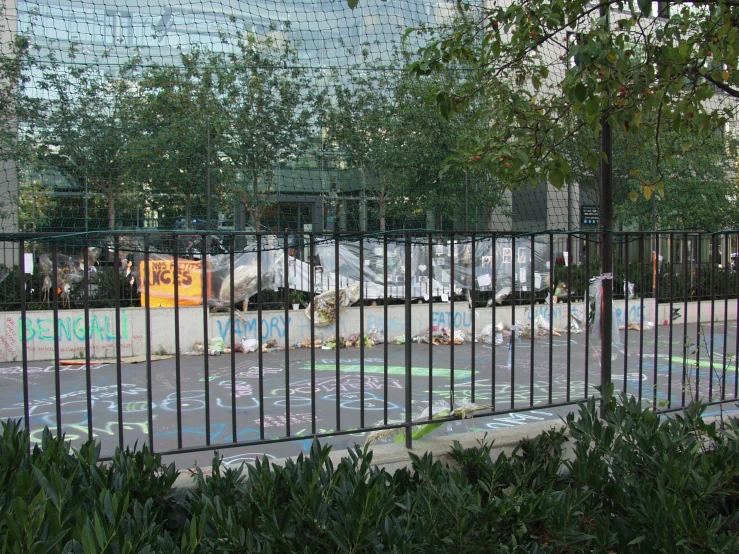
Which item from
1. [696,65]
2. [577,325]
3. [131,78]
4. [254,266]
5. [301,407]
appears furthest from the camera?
[577,325]

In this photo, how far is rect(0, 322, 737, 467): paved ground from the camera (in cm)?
583

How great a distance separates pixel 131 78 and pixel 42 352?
14.9 ft

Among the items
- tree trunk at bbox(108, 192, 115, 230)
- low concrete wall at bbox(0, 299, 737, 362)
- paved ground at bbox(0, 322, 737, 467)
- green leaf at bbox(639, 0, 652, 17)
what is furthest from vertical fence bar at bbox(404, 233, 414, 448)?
tree trunk at bbox(108, 192, 115, 230)

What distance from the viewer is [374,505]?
2.11 metres

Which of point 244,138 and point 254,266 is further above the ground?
point 244,138

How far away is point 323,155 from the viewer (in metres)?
10.4

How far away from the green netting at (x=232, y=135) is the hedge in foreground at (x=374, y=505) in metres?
5.96

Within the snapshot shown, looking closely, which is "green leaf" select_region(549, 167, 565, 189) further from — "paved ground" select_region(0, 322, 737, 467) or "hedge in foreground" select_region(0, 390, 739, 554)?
"hedge in foreground" select_region(0, 390, 739, 554)

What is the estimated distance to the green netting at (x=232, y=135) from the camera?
29.2 ft

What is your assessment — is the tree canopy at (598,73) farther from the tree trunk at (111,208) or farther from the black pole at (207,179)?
the tree trunk at (111,208)

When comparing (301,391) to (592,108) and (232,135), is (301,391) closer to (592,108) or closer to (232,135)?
(232,135)

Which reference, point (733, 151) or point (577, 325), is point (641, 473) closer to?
point (577, 325)

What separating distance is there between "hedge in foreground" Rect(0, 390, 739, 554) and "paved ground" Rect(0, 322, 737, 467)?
4.28 ft

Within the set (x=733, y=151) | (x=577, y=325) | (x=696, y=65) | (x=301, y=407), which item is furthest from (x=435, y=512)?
(x=733, y=151)
